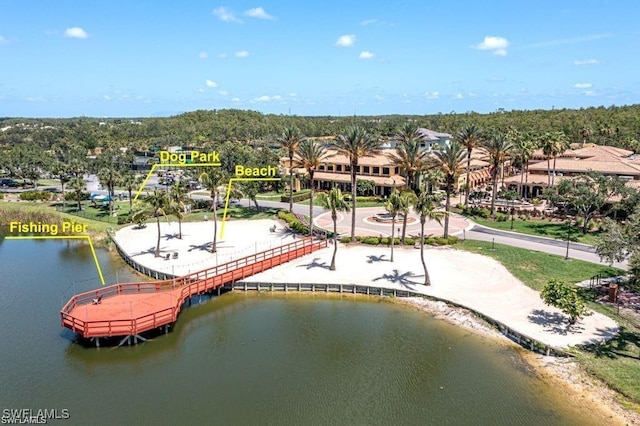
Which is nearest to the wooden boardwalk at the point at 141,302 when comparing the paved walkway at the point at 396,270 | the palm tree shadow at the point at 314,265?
the paved walkway at the point at 396,270

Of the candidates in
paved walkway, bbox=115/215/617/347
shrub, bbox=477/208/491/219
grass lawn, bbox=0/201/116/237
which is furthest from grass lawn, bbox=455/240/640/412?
grass lawn, bbox=0/201/116/237

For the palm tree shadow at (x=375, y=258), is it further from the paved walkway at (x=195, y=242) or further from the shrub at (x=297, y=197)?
the shrub at (x=297, y=197)

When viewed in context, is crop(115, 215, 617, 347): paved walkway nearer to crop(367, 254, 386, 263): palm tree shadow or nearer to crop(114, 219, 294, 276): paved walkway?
crop(114, 219, 294, 276): paved walkway

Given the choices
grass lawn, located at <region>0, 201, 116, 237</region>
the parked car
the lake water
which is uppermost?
the parked car

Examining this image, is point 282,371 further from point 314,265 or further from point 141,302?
point 314,265

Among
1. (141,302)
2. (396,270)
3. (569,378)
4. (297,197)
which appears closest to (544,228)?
(396,270)
